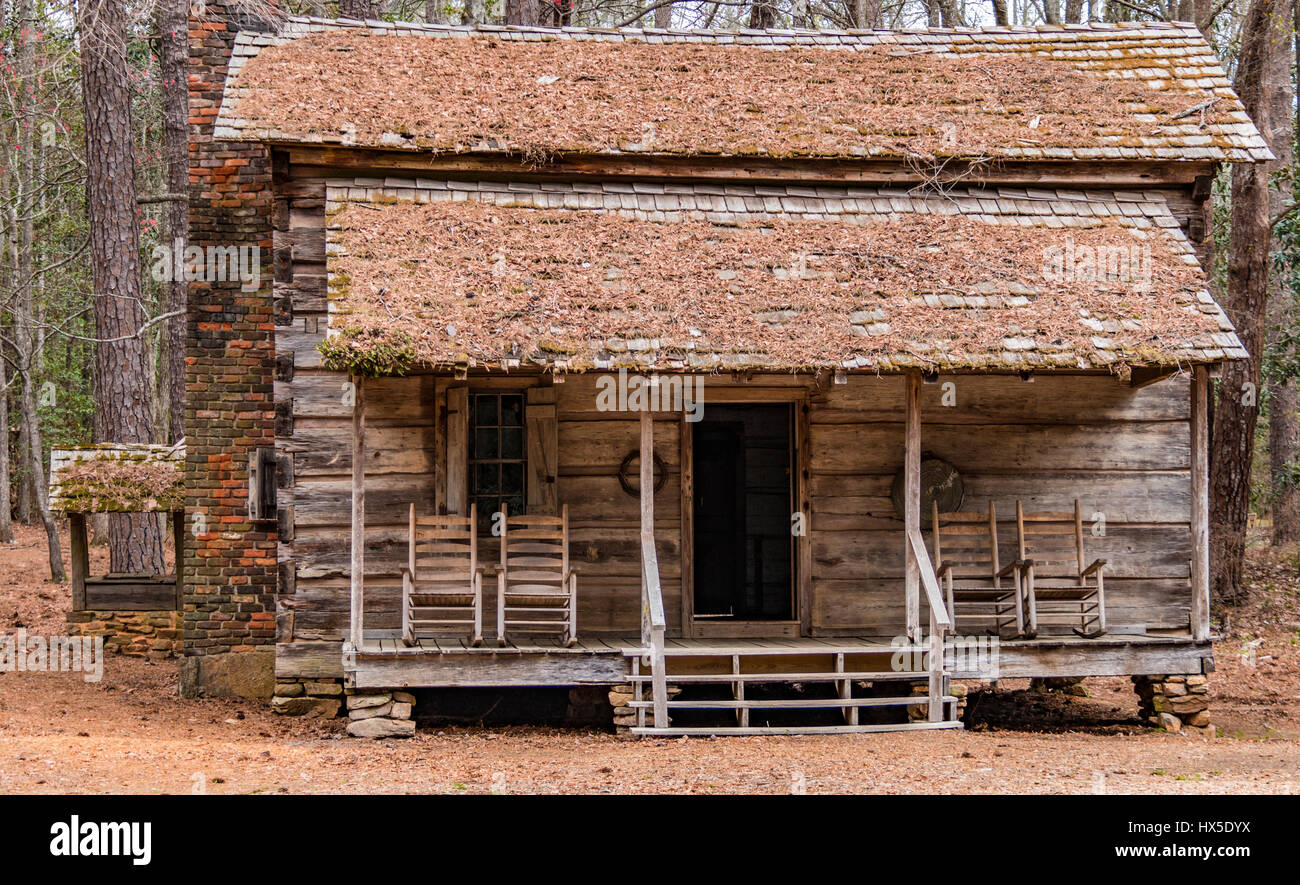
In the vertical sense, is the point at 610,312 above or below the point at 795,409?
above

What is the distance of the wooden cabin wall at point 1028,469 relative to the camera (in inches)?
427

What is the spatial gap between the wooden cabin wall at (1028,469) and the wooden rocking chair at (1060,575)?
0.77 ft

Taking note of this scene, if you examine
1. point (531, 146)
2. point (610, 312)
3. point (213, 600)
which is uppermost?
point (531, 146)

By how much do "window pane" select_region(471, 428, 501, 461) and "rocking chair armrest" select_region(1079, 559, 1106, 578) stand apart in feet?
16.8

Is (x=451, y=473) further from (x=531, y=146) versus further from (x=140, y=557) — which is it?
(x=140, y=557)

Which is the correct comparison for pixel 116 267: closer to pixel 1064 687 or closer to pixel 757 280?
pixel 757 280

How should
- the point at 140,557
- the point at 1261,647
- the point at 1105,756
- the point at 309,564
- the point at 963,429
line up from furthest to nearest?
the point at 140,557
the point at 1261,647
the point at 963,429
the point at 309,564
the point at 1105,756

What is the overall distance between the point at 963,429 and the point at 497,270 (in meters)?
4.43

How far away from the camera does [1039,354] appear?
A: 947 centimetres

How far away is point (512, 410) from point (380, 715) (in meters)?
2.87

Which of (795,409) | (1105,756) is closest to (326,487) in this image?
(795,409)

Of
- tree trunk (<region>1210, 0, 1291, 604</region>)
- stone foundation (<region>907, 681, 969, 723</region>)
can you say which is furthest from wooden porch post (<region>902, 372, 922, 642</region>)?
tree trunk (<region>1210, 0, 1291, 604</region>)

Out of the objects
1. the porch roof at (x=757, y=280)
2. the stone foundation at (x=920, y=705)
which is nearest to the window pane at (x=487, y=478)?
the porch roof at (x=757, y=280)

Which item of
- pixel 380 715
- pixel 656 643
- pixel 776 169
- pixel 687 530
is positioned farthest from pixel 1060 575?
pixel 380 715
